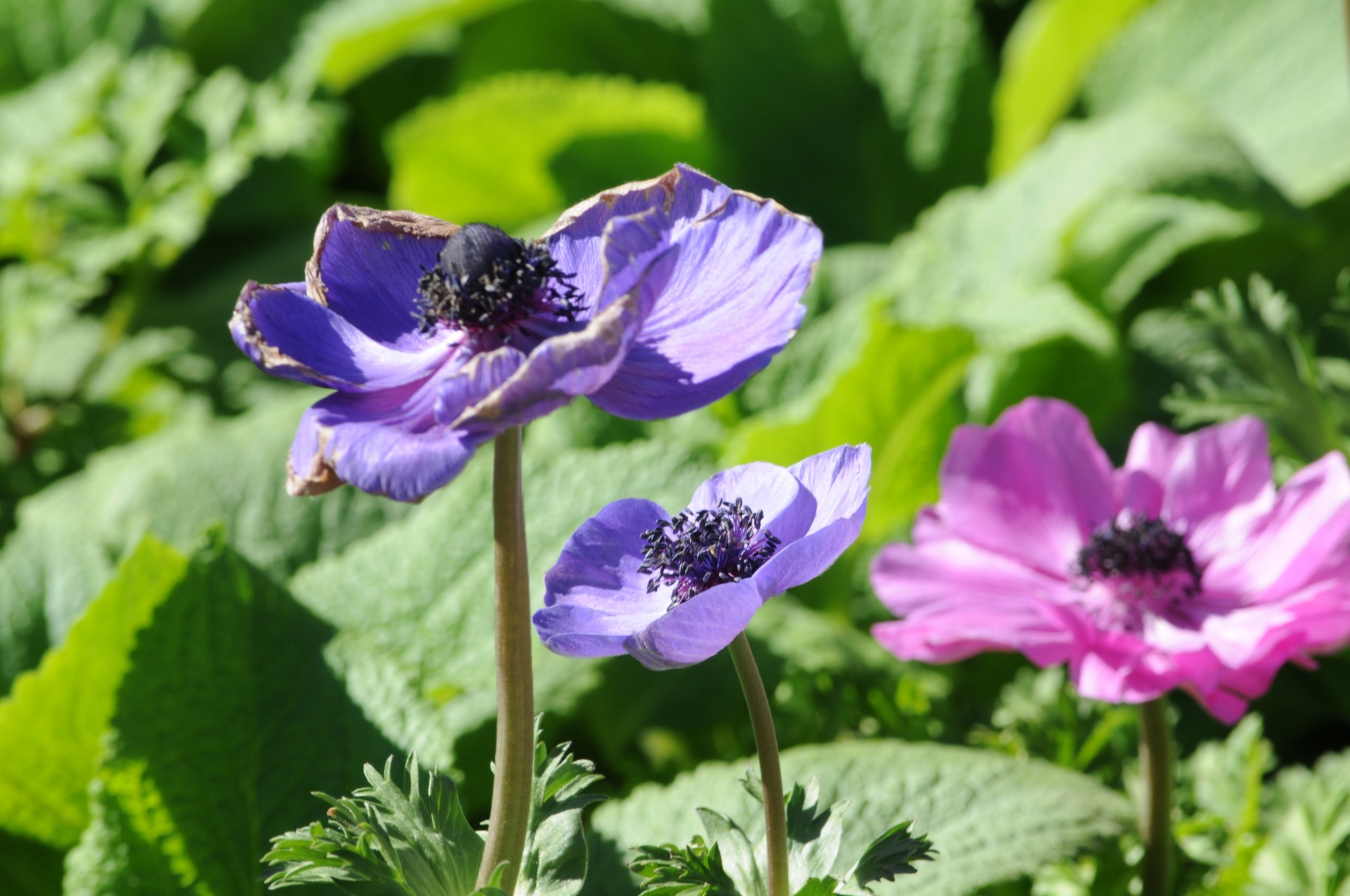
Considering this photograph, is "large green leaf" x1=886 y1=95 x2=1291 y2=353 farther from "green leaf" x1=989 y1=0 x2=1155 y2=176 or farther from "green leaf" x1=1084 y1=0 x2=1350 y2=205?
"green leaf" x1=989 y1=0 x2=1155 y2=176

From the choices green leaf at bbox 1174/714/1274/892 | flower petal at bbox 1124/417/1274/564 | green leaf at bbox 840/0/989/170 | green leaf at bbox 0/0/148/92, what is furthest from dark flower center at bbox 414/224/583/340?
green leaf at bbox 0/0/148/92

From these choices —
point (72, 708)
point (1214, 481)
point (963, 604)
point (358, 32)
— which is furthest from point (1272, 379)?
point (358, 32)

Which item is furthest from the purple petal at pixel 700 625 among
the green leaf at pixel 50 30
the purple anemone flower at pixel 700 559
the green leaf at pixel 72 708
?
the green leaf at pixel 50 30

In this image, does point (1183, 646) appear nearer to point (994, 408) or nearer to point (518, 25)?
point (994, 408)

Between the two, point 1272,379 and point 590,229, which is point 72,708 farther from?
point 1272,379

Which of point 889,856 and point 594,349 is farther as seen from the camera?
point 889,856

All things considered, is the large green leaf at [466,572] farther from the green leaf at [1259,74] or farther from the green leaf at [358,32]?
the green leaf at [358,32]
